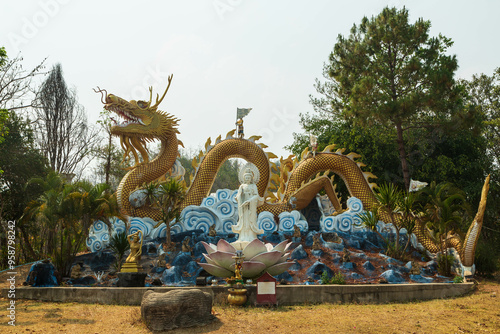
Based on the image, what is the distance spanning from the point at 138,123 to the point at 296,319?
10255 mm

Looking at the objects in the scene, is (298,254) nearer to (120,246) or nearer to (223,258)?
(223,258)

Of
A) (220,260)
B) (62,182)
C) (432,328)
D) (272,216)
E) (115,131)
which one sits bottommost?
(432,328)

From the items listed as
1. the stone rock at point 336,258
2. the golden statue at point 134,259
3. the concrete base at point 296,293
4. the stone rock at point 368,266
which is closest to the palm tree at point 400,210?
the stone rock at point 368,266

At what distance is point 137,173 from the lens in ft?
46.8

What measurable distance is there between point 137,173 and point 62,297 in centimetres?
651

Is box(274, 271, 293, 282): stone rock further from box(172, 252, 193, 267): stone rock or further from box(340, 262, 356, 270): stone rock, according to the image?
box(172, 252, 193, 267): stone rock

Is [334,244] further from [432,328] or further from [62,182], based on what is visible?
[62,182]

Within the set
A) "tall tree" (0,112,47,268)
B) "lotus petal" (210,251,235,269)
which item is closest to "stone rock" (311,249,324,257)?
"lotus petal" (210,251,235,269)

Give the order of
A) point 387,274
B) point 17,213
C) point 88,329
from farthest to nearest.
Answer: point 17,213 < point 387,274 < point 88,329

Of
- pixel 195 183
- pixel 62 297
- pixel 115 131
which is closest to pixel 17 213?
pixel 115 131

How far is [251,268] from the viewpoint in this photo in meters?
7.89

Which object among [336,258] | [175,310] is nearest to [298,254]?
[336,258]

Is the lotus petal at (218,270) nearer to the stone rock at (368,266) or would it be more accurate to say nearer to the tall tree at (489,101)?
the stone rock at (368,266)

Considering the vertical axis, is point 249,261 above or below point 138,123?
below
